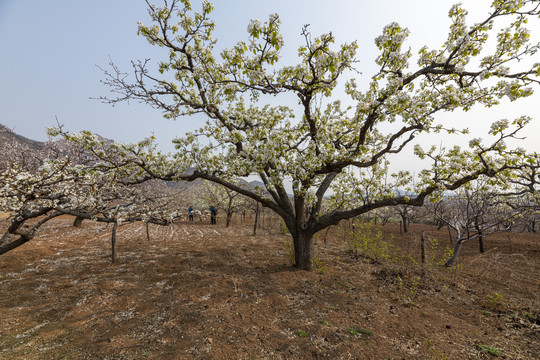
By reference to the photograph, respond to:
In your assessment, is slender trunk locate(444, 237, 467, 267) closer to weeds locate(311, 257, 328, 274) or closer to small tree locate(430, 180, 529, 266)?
small tree locate(430, 180, 529, 266)

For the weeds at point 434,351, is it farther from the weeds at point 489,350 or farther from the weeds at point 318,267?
the weeds at point 318,267

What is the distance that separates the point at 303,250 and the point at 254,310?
338 cm

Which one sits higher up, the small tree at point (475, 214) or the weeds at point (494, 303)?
the small tree at point (475, 214)

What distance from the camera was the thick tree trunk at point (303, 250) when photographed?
8.22 metres

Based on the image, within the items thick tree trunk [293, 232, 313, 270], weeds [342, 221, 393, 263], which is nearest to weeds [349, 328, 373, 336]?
A: thick tree trunk [293, 232, 313, 270]

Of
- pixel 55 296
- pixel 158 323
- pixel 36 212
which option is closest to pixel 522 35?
pixel 158 323

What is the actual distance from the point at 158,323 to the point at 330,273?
5.94 meters

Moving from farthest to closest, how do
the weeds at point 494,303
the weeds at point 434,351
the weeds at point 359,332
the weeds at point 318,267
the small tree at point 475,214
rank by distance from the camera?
the small tree at point 475,214, the weeds at point 318,267, the weeds at point 494,303, the weeds at point 359,332, the weeds at point 434,351

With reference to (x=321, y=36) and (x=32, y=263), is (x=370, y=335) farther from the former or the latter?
(x=32, y=263)

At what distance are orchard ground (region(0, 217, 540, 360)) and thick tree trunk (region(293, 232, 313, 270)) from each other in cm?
39

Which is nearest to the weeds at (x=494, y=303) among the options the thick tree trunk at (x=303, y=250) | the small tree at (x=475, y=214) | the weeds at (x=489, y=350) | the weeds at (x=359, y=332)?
the weeds at (x=489, y=350)

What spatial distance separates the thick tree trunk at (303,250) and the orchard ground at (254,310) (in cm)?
39

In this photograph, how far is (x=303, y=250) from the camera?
27.2 ft

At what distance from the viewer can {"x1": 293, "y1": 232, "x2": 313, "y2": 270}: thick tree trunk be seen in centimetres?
822
